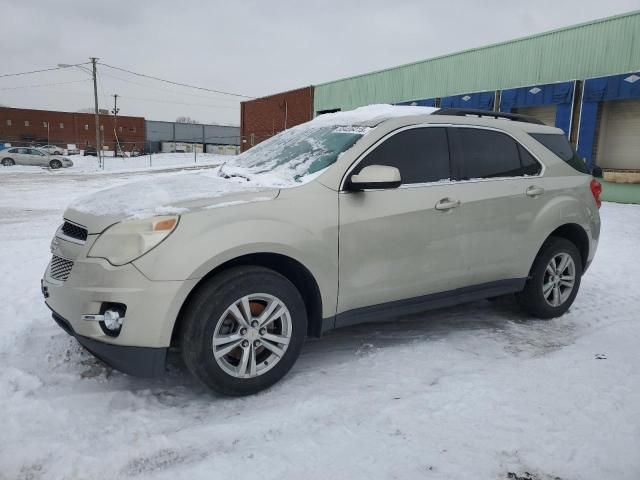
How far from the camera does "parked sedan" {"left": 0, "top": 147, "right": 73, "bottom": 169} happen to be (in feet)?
109

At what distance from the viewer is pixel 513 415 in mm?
2951

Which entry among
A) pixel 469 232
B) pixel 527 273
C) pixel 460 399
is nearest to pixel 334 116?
pixel 469 232

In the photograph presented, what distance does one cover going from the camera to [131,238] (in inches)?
111

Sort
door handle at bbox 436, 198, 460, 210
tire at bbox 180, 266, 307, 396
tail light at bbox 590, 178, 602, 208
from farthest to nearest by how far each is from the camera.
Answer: tail light at bbox 590, 178, 602, 208 < door handle at bbox 436, 198, 460, 210 < tire at bbox 180, 266, 307, 396

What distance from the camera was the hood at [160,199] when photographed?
2932 mm

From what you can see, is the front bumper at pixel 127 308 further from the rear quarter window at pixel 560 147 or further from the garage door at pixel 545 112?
the garage door at pixel 545 112

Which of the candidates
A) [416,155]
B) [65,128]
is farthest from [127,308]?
[65,128]

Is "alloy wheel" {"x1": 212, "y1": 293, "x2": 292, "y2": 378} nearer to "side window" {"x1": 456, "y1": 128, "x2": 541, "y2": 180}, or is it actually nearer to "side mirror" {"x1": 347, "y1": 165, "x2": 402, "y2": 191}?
"side mirror" {"x1": 347, "y1": 165, "x2": 402, "y2": 191}

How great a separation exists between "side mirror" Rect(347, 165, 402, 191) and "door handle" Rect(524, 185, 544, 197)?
159cm

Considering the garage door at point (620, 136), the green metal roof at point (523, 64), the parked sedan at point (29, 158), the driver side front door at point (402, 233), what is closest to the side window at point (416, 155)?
the driver side front door at point (402, 233)

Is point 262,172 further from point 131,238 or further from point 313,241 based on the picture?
point 131,238

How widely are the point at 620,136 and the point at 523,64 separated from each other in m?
4.21

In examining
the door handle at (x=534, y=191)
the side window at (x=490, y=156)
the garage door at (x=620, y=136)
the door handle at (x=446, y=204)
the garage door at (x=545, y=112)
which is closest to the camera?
the door handle at (x=446, y=204)

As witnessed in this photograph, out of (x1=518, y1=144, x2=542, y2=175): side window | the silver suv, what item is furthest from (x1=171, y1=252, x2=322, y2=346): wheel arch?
(x1=518, y1=144, x2=542, y2=175): side window
